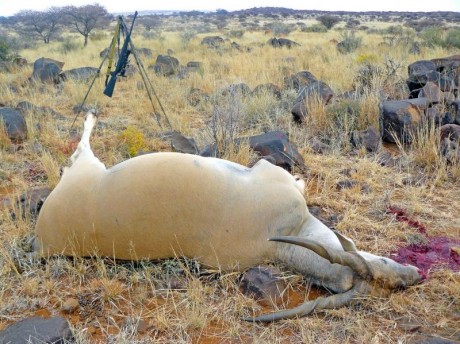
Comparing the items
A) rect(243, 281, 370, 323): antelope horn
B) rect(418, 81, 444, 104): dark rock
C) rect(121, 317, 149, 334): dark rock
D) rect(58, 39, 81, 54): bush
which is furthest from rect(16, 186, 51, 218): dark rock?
rect(58, 39, 81, 54): bush

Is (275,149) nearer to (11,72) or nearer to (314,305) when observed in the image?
(314,305)

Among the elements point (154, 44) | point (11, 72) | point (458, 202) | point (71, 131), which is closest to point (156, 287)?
point (458, 202)

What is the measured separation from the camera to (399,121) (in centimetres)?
600

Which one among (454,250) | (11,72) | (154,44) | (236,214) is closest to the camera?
(236,214)

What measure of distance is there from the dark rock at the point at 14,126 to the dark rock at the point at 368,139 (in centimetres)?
424

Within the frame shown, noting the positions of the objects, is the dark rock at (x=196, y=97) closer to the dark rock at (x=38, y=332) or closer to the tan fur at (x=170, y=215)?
the tan fur at (x=170, y=215)

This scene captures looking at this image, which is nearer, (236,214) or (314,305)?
(314,305)

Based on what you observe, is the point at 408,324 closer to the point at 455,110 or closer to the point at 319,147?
the point at 319,147

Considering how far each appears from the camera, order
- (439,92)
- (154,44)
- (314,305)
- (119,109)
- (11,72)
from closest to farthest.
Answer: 1. (314,305)
2. (439,92)
3. (119,109)
4. (11,72)
5. (154,44)

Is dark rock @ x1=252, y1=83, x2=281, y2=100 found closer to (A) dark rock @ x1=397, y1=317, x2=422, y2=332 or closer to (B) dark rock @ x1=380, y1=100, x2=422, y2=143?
(B) dark rock @ x1=380, y1=100, x2=422, y2=143

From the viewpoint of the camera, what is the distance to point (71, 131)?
684 centimetres

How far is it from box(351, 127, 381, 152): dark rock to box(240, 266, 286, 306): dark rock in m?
3.15

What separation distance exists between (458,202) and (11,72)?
11176 mm

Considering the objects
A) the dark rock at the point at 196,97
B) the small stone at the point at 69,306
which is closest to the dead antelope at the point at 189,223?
the small stone at the point at 69,306
